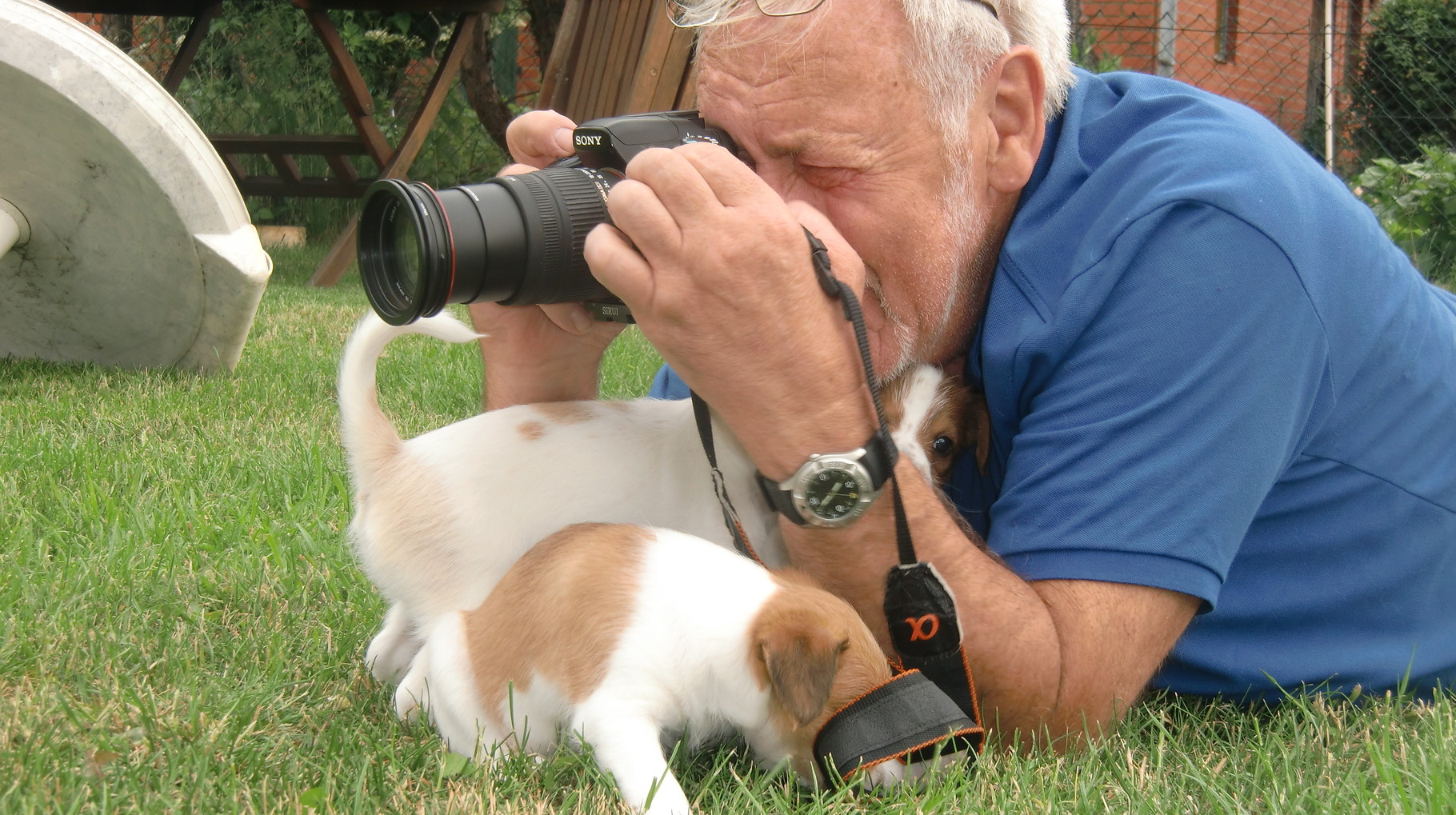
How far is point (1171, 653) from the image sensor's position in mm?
1545

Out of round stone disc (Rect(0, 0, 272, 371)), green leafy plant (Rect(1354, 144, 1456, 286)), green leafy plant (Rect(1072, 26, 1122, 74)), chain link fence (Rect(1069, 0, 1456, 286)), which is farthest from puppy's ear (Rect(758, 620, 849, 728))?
chain link fence (Rect(1069, 0, 1456, 286))

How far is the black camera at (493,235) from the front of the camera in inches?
51.6

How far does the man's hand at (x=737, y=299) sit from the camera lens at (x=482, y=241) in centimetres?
8

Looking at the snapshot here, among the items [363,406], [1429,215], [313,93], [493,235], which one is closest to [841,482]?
[493,235]

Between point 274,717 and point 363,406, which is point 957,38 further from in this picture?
point 274,717

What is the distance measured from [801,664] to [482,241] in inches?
21.3

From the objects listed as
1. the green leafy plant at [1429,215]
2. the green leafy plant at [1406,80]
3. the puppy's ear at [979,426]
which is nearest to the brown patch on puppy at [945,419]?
the puppy's ear at [979,426]

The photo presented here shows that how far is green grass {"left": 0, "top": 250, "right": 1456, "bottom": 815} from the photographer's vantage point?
4.18ft

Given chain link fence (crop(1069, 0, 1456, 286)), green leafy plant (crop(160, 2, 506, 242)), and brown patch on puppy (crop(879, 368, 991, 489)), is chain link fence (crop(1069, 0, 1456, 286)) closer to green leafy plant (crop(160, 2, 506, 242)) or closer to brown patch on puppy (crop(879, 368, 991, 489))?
green leafy plant (crop(160, 2, 506, 242))

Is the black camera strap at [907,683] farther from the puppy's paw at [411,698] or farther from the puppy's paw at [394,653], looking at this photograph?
the puppy's paw at [394,653]

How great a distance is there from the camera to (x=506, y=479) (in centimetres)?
164

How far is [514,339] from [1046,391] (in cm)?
75

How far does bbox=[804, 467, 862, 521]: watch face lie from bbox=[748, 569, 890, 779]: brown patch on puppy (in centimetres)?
9

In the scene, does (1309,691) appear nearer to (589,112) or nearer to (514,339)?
(514,339)
